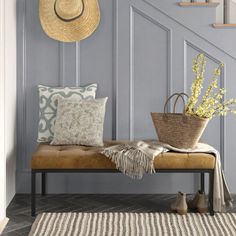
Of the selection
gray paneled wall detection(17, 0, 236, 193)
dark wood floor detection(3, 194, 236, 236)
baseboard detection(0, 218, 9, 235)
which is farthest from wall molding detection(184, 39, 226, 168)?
baseboard detection(0, 218, 9, 235)

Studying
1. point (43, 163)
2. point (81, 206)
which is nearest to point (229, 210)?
point (81, 206)

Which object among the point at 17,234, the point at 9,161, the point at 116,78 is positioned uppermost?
the point at 116,78

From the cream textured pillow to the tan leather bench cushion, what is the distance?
37 cm

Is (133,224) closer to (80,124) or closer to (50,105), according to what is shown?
(80,124)

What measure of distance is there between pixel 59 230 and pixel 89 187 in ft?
3.86

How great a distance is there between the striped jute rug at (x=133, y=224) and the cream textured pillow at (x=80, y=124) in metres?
0.64

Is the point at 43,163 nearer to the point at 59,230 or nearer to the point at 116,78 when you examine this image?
the point at 59,230

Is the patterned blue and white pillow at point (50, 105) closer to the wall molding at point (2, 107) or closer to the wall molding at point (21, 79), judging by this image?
the wall molding at point (21, 79)

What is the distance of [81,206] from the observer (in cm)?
451

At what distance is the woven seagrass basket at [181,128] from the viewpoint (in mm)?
4258

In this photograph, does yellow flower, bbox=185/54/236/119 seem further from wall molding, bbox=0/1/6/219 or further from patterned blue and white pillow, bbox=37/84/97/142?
wall molding, bbox=0/1/6/219

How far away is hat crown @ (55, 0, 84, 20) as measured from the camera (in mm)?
4758

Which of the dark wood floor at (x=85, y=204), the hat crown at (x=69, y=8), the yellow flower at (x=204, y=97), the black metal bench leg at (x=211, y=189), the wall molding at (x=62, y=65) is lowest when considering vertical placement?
the dark wood floor at (x=85, y=204)

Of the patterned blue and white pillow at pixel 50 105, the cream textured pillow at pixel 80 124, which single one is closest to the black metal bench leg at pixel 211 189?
the cream textured pillow at pixel 80 124
